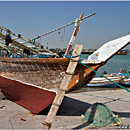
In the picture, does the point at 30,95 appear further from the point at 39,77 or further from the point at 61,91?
the point at 61,91

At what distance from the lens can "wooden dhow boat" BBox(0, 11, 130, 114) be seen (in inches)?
239

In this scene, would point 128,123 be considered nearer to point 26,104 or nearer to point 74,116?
point 74,116

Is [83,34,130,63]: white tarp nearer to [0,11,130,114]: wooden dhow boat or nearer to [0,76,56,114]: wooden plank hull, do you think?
[0,11,130,114]: wooden dhow boat

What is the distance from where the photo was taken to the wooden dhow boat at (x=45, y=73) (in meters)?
6.06

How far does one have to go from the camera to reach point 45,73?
255 inches

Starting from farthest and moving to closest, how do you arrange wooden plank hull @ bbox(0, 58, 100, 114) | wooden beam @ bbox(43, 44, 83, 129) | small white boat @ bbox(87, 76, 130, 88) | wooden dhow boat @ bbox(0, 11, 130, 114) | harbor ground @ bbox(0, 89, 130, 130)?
small white boat @ bbox(87, 76, 130, 88) < wooden plank hull @ bbox(0, 58, 100, 114) < wooden dhow boat @ bbox(0, 11, 130, 114) < harbor ground @ bbox(0, 89, 130, 130) < wooden beam @ bbox(43, 44, 83, 129)

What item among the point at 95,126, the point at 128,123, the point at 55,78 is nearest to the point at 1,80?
the point at 55,78

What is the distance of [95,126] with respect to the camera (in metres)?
5.71

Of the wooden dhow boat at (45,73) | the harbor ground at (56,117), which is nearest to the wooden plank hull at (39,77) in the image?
the wooden dhow boat at (45,73)

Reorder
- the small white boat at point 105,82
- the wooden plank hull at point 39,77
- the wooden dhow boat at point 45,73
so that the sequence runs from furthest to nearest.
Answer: the small white boat at point 105,82 < the wooden plank hull at point 39,77 < the wooden dhow boat at point 45,73

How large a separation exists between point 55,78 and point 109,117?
2299mm

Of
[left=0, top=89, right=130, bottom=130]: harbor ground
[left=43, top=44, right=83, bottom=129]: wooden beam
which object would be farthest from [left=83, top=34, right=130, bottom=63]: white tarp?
[left=0, top=89, right=130, bottom=130]: harbor ground

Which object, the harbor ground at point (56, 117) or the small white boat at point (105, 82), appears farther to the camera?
the small white boat at point (105, 82)

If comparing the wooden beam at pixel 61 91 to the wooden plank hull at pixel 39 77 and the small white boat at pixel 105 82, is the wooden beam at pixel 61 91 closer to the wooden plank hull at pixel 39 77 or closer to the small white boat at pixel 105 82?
the wooden plank hull at pixel 39 77
